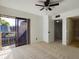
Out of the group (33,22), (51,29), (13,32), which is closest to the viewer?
(13,32)

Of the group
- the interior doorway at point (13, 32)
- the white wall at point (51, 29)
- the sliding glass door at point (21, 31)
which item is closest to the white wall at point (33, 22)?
the interior doorway at point (13, 32)

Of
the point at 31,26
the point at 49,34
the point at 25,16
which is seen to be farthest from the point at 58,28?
the point at 25,16

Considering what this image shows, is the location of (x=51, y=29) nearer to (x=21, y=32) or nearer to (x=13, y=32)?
(x=21, y=32)

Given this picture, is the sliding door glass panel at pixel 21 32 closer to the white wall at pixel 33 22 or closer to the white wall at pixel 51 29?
the white wall at pixel 33 22

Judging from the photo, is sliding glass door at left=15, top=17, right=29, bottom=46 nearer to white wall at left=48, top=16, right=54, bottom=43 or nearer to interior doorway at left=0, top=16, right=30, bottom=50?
interior doorway at left=0, top=16, right=30, bottom=50

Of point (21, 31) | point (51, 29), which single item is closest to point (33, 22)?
point (21, 31)

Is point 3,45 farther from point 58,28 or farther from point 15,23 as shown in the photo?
point 58,28

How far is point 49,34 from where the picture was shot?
6570mm

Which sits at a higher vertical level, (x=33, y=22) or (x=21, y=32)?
(x=33, y=22)

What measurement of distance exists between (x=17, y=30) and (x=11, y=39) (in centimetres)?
74

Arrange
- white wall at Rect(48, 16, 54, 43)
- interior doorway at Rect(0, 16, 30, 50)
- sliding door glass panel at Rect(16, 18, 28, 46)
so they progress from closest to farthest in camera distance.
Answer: interior doorway at Rect(0, 16, 30, 50), sliding door glass panel at Rect(16, 18, 28, 46), white wall at Rect(48, 16, 54, 43)

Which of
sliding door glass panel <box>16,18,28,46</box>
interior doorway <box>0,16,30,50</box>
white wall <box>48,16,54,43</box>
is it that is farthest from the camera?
white wall <box>48,16,54,43</box>

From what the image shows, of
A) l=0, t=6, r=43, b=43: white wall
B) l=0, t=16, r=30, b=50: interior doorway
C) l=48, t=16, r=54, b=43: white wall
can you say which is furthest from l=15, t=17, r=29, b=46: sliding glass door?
l=48, t=16, r=54, b=43: white wall

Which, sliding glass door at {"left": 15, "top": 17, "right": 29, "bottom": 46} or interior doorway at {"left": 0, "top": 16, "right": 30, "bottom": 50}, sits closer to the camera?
interior doorway at {"left": 0, "top": 16, "right": 30, "bottom": 50}
